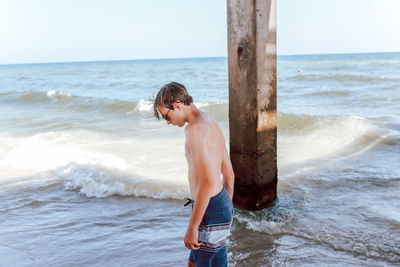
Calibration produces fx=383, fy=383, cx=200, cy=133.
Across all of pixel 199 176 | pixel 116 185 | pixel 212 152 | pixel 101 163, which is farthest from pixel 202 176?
pixel 101 163

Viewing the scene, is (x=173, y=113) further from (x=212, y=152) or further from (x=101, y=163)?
(x=101, y=163)

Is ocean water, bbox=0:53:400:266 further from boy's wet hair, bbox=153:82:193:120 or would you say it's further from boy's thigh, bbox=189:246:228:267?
boy's thigh, bbox=189:246:228:267

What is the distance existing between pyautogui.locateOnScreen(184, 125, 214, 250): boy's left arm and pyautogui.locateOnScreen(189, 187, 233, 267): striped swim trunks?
87 mm

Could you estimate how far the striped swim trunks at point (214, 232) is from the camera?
1950 mm

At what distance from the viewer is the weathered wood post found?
3393 millimetres

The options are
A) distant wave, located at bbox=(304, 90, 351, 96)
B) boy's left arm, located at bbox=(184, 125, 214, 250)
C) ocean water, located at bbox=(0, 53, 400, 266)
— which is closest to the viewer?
boy's left arm, located at bbox=(184, 125, 214, 250)

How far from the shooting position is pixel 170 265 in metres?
3.09

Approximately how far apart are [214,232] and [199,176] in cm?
33

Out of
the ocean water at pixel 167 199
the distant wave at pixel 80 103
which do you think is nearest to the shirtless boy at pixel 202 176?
the ocean water at pixel 167 199

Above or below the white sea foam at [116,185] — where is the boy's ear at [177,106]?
above

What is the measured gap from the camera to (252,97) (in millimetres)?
3521

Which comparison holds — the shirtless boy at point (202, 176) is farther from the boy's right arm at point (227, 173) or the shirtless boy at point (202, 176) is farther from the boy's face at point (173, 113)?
the boy's right arm at point (227, 173)

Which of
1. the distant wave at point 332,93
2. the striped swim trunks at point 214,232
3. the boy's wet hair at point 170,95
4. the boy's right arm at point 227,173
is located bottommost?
the distant wave at point 332,93

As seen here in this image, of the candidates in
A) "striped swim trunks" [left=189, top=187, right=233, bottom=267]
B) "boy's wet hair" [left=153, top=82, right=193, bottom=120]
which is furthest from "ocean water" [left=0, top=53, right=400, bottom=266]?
"striped swim trunks" [left=189, top=187, right=233, bottom=267]
